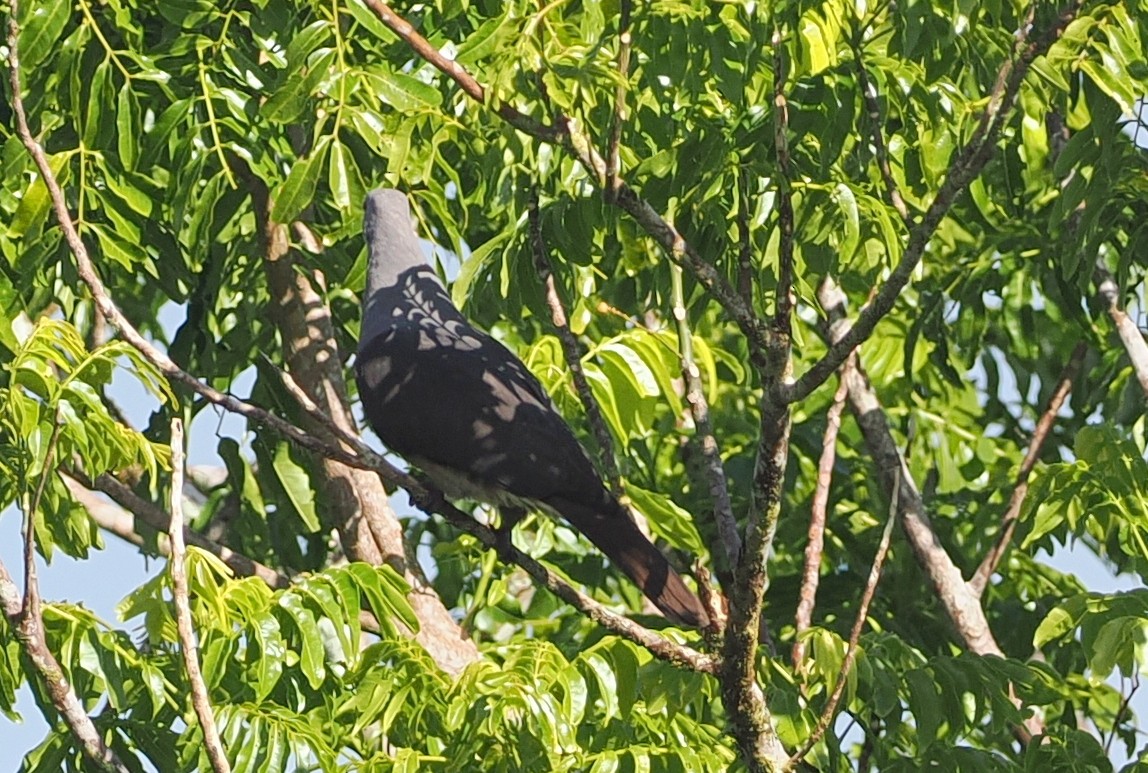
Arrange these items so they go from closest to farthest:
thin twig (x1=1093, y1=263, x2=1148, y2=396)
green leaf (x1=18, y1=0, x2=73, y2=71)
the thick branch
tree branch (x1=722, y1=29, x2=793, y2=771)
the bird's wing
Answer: tree branch (x1=722, y1=29, x2=793, y2=771)
green leaf (x1=18, y1=0, x2=73, y2=71)
the bird's wing
thin twig (x1=1093, y1=263, x2=1148, y2=396)
the thick branch

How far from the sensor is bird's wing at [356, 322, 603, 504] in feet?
14.1

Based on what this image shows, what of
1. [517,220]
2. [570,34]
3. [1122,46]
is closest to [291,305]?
[517,220]

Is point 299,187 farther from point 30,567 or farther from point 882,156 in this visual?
point 882,156

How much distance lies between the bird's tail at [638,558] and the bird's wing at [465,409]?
5.3 inches

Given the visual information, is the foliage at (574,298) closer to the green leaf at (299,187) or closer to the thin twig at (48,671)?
the green leaf at (299,187)

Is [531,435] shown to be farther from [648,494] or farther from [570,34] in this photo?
[570,34]

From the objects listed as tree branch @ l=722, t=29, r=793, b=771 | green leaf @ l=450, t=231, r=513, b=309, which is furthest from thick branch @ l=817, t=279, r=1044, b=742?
tree branch @ l=722, t=29, r=793, b=771

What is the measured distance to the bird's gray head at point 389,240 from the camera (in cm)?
488

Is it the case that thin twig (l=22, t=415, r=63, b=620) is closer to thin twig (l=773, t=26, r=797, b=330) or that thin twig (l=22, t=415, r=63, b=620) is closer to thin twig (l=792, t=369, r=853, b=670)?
thin twig (l=773, t=26, r=797, b=330)

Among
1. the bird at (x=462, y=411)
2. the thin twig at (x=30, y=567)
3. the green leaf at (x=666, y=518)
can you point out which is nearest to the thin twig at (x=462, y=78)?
the thin twig at (x=30, y=567)

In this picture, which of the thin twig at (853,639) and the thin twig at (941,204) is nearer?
the thin twig at (941,204)

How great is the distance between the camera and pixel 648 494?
432 centimetres

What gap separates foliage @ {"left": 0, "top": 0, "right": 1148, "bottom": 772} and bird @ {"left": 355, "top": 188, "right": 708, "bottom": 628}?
12 cm

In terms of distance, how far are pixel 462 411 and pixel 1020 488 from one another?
1672mm
